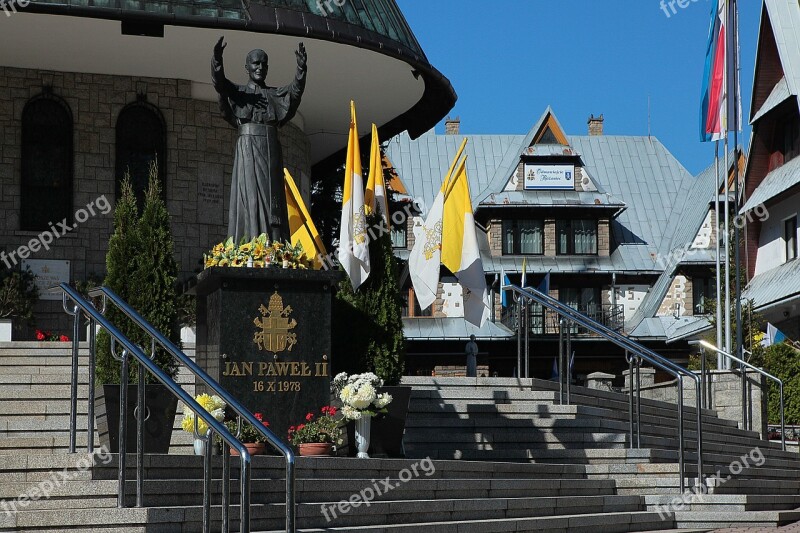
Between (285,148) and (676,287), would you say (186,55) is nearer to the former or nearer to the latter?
(285,148)

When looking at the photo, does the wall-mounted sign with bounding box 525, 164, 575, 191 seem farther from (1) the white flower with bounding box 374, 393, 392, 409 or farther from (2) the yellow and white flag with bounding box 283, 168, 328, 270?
(1) the white flower with bounding box 374, 393, 392, 409

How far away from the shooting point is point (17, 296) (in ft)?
57.5

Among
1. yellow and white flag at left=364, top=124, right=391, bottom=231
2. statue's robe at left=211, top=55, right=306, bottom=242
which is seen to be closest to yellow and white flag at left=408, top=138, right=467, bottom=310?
yellow and white flag at left=364, top=124, right=391, bottom=231

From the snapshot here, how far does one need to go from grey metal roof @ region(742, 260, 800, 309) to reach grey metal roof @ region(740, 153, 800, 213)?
1.69m

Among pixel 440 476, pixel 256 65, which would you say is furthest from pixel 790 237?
pixel 440 476

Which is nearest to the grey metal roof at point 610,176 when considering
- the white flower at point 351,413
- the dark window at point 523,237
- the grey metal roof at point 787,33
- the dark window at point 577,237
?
the dark window at point 577,237

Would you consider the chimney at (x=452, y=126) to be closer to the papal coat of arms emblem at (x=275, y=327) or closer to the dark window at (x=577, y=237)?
the dark window at (x=577, y=237)

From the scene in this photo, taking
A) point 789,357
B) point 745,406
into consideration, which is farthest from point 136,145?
point 789,357

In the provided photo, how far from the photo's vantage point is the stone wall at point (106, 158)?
18203 millimetres

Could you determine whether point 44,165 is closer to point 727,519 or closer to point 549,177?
point 727,519

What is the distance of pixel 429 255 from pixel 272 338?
3406 millimetres

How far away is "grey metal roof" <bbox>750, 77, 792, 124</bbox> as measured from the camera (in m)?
30.3

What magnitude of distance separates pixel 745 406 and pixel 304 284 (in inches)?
329

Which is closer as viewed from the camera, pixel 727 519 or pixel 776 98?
pixel 727 519
